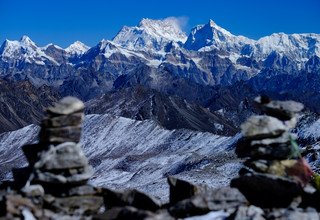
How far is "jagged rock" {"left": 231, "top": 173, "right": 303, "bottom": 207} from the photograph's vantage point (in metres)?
25.8

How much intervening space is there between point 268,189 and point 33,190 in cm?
1134

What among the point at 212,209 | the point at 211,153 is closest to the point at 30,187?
the point at 212,209

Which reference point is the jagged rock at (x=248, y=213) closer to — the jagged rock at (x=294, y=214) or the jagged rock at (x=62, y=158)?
the jagged rock at (x=294, y=214)

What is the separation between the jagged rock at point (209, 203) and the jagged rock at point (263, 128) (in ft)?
10.0

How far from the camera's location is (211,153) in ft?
369

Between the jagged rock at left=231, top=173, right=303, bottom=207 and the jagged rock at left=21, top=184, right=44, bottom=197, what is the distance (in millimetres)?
9790

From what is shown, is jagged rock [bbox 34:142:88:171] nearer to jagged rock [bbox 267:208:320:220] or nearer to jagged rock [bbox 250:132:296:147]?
jagged rock [bbox 250:132:296:147]

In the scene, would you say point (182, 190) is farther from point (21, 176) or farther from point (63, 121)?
point (21, 176)

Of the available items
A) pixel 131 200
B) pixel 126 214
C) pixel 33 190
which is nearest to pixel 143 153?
pixel 131 200

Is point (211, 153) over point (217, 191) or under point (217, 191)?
over

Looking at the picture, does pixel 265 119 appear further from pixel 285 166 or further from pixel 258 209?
pixel 258 209

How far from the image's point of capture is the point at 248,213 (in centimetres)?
2441

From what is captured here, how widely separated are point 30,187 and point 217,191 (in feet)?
29.7

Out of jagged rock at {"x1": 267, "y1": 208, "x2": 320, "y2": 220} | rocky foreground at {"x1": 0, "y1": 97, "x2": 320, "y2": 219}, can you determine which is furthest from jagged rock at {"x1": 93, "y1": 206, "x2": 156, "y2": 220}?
jagged rock at {"x1": 267, "y1": 208, "x2": 320, "y2": 220}
